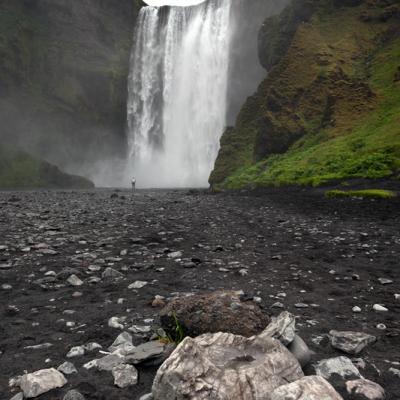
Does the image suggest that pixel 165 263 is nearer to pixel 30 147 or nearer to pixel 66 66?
pixel 30 147

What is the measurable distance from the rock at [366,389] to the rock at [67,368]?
105 inches

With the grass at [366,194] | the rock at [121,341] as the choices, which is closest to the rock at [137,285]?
the rock at [121,341]

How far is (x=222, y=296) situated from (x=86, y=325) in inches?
78.7

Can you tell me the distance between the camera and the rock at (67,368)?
350 cm

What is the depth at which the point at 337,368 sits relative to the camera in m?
3.47

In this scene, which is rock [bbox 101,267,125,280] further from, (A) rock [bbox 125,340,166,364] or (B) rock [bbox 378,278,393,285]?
(B) rock [bbox 378,278,393,285]

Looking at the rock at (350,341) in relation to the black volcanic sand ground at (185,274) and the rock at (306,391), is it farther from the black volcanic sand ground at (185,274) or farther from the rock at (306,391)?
the rock at (306,391)

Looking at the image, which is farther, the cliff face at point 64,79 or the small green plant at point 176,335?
the cliff face at point 64,79

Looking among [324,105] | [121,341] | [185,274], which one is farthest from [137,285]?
[324,105]

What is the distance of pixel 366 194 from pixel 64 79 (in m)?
95.7

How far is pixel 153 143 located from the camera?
278 ft

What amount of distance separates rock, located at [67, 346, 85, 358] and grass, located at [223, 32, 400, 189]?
869 inches

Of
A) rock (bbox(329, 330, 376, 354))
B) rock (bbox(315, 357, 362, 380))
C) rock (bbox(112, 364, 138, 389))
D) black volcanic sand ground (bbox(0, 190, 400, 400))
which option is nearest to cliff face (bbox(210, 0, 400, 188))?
black volcanic sand ground (bbox(0, 190, 400, 400))

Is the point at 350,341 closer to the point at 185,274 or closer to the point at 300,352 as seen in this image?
the point at 300,352
